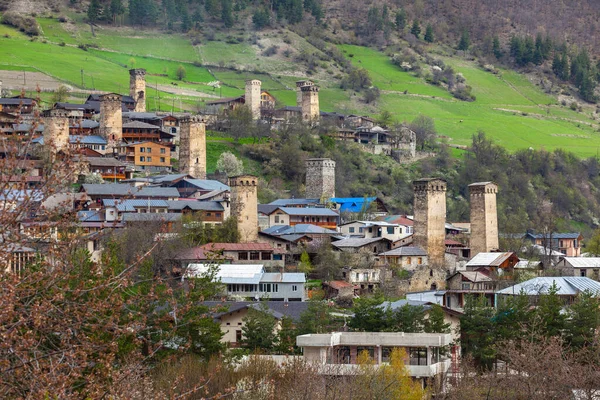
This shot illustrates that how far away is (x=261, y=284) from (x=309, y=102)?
49.9 metres

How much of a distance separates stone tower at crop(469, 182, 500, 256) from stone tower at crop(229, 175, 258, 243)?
13.4 m

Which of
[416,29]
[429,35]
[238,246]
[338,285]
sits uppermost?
[238,246]

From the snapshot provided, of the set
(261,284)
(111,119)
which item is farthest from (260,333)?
(111,119)

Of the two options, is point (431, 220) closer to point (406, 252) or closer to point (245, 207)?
point (406, 252)

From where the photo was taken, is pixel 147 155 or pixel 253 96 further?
pixel 253 96

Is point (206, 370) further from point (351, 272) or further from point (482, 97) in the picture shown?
point (482, 97)

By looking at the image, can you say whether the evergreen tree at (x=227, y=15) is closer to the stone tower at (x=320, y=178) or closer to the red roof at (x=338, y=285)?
the stone tower at (x=320, y=178)

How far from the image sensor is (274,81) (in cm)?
14262

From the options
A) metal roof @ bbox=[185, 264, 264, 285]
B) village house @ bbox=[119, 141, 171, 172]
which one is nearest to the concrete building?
metal roof @ bbox=[185, 264, 264, 285]

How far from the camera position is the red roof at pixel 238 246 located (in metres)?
64.9

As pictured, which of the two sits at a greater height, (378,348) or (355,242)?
(378,348)

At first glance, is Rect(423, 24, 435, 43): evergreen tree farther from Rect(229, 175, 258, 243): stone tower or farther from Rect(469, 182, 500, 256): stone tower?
Rect(229, 175, 258, 243): stone tower

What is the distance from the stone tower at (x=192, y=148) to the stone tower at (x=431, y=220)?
23.4 m

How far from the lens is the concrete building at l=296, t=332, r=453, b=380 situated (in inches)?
1762
